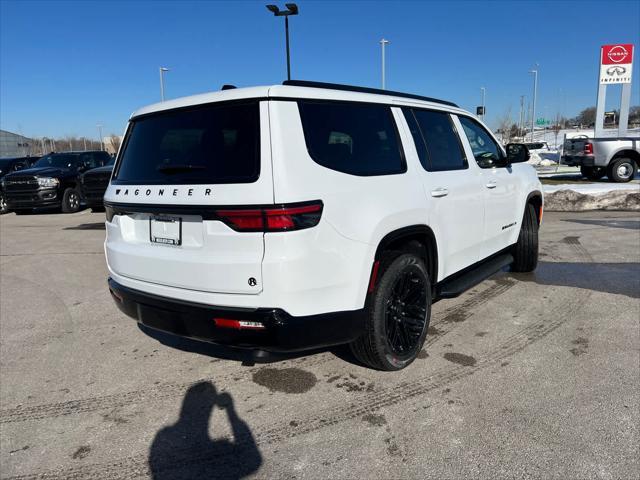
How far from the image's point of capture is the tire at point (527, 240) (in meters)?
5.66

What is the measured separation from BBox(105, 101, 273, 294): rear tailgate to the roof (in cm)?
6

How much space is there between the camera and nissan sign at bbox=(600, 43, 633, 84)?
19.5 m

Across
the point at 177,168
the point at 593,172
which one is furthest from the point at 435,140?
the point at 593,172

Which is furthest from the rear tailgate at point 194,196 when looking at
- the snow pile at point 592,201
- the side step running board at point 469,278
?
the snow pile at point 592,201

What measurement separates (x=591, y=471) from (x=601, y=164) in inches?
597

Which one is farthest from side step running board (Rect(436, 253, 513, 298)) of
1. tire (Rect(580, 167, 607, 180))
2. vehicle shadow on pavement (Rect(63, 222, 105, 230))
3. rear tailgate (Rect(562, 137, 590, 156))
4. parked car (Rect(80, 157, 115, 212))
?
tire (Rect(580, 167, 607, 180))

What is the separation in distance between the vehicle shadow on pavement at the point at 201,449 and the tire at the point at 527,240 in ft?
13.4

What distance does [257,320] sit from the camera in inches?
103

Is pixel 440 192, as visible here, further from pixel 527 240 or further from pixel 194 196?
pixel 527 240

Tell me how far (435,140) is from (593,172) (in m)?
14.9

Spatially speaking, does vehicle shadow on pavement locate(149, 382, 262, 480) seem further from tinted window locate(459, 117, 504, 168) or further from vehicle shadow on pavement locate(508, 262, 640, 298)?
vehicle shadow on pavement locate(508, 262, 640, 298)

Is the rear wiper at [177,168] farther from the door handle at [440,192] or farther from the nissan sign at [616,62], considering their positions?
the nissan sign at [616,62]

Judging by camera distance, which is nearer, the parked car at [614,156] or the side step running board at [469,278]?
the side step running board at [469,278]

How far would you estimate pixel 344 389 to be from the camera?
10.7 ft
